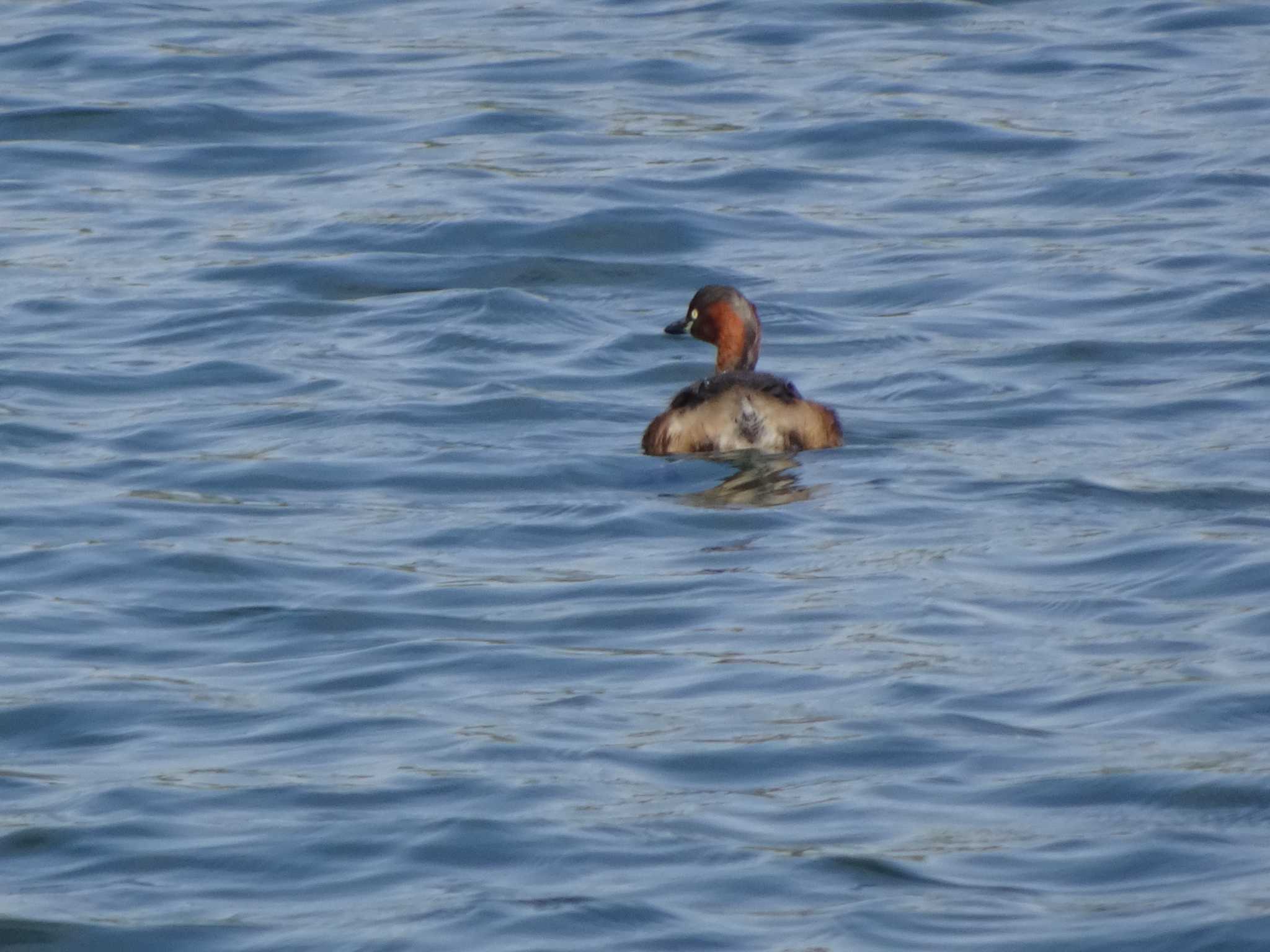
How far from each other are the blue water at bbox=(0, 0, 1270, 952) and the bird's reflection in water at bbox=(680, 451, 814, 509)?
45 mm

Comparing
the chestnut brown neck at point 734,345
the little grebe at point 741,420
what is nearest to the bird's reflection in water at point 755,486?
the little grebe at point 741,420

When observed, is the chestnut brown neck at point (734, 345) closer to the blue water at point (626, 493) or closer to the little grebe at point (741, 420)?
the blue water at point (626, 493)

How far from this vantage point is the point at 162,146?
16578 millimetres

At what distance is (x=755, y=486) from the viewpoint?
32.5 feet

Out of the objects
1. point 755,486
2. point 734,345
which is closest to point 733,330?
point 734,345

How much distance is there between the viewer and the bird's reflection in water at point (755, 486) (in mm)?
9672

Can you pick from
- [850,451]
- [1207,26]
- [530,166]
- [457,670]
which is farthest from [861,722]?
[1207,26]

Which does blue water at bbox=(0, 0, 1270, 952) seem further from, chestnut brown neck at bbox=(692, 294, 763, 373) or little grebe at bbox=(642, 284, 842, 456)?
chestnut brown neck at bbox=(692, 294, 763, 373)

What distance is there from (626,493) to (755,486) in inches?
19.4

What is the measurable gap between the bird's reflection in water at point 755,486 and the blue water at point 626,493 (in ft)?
0.15

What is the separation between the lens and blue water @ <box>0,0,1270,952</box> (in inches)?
239

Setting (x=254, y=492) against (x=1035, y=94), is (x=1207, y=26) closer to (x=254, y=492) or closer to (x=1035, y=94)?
(x=1035, y=94)

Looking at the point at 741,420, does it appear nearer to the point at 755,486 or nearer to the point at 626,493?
the point at 755,486

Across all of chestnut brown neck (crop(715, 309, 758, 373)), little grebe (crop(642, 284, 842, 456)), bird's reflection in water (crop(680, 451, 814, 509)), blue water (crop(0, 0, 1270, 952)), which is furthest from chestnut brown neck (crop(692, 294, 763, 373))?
bird's reflection in water (crop(680, 451, 814, 509))
